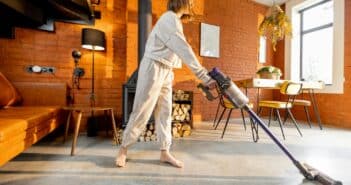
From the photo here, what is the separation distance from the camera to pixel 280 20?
4.07 meters

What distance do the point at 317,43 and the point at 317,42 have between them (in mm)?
22

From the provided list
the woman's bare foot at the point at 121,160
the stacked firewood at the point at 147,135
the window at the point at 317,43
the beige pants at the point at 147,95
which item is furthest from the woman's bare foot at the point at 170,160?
the window at the point at 317,43

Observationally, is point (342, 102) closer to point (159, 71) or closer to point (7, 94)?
point (159, 71)

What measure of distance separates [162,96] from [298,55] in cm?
477

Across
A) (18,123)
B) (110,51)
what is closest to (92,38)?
(110,51)

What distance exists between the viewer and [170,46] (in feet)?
5.94

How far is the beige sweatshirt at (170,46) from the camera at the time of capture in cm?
172

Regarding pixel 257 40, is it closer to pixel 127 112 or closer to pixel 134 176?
pixel 127 112

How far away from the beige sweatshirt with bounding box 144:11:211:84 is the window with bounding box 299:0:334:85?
421cm

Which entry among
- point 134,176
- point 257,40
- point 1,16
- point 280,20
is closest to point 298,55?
point 257,40

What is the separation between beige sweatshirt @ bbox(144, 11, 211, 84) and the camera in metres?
1.72

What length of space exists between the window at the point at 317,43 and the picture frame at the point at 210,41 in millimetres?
1917

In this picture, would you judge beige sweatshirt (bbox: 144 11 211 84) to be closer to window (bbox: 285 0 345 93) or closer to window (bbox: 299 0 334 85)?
window (bbox: 285 0 345 93)

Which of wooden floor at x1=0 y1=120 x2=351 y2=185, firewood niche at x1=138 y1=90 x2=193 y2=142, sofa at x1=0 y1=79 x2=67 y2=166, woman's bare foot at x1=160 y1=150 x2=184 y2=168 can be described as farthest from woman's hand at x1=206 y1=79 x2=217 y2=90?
firewood niche at x1=138 y1=90 x2=193 y2=142
